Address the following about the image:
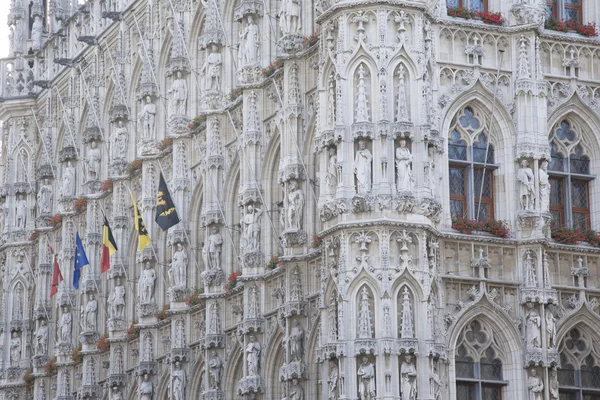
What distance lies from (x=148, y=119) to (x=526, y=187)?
15.0 meters

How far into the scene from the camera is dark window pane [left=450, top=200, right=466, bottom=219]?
3841 cm

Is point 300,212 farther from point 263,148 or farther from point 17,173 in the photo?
point 17,173

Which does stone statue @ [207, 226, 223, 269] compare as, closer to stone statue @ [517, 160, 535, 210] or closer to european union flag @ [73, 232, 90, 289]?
european union flag @ [73, 232, 90, 289]

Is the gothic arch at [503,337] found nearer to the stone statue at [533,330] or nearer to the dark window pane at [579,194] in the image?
the stone statue at [533,330]

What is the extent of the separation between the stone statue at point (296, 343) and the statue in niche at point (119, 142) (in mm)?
14460

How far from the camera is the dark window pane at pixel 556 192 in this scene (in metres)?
39.7

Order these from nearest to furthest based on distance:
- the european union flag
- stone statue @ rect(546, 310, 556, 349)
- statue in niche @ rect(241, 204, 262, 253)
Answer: stone statue @ rect(546, 310, 556, 349) → statue in niche @ rect(241, 204, 262, 253) → the european union flag

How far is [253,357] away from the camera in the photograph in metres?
41.2

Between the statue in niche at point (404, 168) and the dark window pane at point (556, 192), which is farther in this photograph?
the dark window pane at point (556, 192)

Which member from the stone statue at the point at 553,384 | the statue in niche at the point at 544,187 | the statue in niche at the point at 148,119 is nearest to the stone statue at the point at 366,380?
the stone statue at the point at 553,384

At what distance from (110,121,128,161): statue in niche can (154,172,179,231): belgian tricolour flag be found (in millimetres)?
6858

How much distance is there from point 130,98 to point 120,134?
1264 millimetres

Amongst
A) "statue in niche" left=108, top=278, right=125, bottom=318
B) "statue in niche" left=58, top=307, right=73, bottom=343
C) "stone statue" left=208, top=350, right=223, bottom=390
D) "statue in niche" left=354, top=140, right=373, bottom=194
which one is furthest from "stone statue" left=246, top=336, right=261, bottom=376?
"statue in niche" left=58, top=307, right=73, bottom=343

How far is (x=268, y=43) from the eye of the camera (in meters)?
43.4
